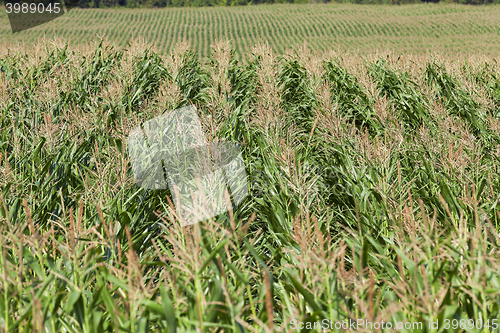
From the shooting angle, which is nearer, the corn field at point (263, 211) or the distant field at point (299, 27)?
the corn field at point (263, 211)

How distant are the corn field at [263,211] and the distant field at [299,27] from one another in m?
28.6

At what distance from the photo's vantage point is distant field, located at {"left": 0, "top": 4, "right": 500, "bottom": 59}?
A: 120ft

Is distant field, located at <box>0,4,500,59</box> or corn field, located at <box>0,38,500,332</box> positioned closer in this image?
corn field, located at <box>0,38,500,332</box>

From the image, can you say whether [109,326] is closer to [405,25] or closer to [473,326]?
[473,326]

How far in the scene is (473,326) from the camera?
136cm

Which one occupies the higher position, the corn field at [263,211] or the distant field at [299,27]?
the distant field at [299,27]

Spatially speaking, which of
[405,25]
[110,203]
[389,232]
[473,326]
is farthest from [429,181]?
[405,25]

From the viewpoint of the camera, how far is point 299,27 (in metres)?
45.8

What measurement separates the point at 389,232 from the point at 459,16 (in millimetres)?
56394

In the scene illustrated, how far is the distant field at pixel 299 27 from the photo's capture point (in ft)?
120

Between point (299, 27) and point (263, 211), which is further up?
point (299, 27)

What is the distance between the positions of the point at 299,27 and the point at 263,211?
47.7 metres

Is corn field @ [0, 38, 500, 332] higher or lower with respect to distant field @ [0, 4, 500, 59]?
lower

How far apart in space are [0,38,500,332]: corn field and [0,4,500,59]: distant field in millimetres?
28572
